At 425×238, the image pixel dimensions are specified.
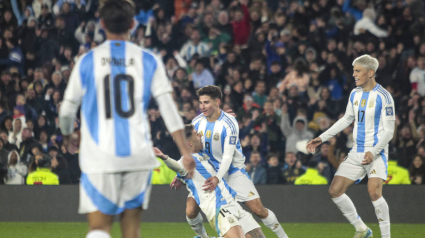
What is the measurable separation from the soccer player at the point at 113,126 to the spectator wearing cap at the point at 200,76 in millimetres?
9024

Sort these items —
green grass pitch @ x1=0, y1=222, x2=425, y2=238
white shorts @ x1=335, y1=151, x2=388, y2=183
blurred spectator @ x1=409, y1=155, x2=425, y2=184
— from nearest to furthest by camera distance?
white shorts @ x1=335, y1=151, x2=388, y2=183 → green grass pitch @ x1=0, y1=222, x2=425, y2=238 → blurred spectator @ x1=409, y1=155, x2=425, y2=184

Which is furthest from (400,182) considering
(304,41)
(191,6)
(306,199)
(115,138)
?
(115,138)

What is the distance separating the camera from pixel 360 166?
7.34 meters

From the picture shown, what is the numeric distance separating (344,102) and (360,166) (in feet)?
13.7

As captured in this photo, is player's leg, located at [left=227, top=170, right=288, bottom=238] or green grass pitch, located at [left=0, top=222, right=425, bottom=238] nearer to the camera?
player's leg, located at [left=227, top=170, right=288, bottom=238]

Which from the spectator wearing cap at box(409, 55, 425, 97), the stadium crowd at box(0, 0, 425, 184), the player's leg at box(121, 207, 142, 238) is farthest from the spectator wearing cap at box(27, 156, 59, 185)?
the player's leg at box(121, 207, 142, 238)

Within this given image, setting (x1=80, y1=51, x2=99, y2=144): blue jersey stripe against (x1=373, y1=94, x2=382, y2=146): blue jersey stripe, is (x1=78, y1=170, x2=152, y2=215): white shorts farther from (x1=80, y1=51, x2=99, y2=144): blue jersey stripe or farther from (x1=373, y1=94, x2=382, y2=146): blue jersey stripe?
(x1=373, y1=94, x2=382, y2=146): blue jersey stripe

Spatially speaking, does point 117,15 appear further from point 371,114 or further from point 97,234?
point 371,114

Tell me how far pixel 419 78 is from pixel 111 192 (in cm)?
965

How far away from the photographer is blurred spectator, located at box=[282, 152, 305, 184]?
10258 millimetres

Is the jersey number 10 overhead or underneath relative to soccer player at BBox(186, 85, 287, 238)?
overhead

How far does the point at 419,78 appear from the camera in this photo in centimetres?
1180

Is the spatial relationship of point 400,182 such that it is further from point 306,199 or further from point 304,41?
point 304,41

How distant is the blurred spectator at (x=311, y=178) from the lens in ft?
33.4
